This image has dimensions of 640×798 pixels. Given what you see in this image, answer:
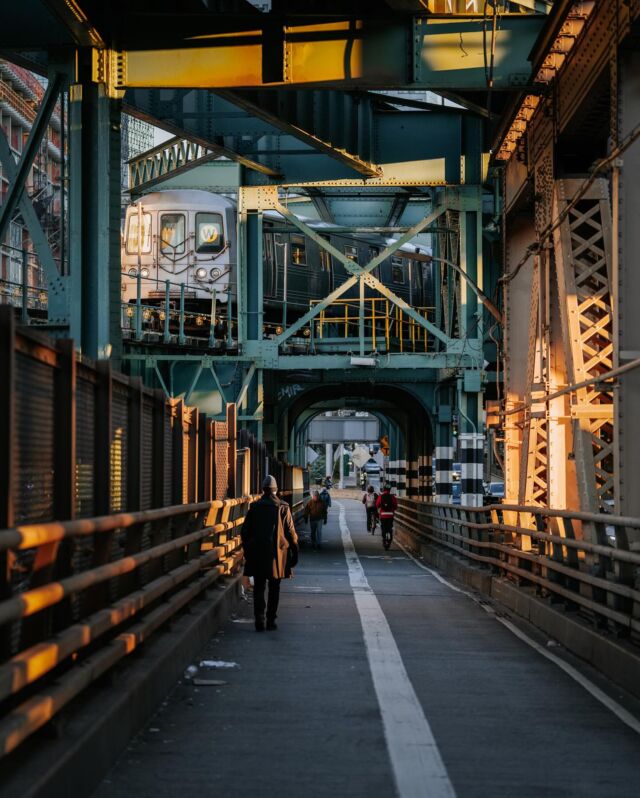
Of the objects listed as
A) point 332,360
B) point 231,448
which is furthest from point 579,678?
point 332,360

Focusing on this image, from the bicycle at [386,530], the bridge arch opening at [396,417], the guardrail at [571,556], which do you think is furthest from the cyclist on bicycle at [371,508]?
the guardrail at [571,556]

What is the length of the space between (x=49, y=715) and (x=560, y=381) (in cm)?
1287

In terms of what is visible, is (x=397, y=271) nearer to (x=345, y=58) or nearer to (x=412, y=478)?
(x=412, y=478)

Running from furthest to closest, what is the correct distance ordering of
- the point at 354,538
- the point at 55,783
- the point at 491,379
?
the point at 354,538 → the point at 491,379 → the point at 55,783

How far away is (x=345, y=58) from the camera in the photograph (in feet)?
65.8

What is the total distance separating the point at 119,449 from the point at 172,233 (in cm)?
3436

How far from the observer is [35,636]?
7.03 metres

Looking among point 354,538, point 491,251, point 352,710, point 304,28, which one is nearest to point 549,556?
point 352,710

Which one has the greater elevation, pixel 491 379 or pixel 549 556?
pixel 491 379

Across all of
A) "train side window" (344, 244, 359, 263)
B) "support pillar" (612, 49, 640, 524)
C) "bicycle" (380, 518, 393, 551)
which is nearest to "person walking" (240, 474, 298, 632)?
"support pillar" (612, 49, 640, 524)

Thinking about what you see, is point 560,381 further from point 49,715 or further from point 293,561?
point 49,715

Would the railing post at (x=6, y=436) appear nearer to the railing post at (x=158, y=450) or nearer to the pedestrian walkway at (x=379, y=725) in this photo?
the pedestrian walkway at (x=379, y=725)

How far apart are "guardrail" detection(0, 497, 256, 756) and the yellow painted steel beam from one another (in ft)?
28.1

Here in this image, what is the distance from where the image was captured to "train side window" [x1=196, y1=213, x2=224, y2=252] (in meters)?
43.9
